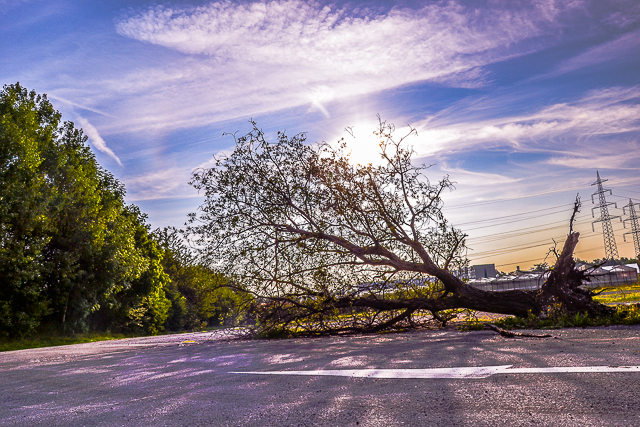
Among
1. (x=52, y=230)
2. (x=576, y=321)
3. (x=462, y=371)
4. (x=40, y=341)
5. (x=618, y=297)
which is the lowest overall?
(x=618, y=297)

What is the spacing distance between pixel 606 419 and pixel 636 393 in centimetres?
67

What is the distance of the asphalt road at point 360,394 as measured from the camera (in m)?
2.72

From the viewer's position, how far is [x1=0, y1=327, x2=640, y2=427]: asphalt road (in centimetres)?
272

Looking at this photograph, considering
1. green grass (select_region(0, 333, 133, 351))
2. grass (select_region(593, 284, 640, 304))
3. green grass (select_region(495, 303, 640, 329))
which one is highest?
green grass (select_region(495, 303, 640, 329))

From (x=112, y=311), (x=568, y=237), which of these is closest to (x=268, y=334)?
(x=568, y=237)

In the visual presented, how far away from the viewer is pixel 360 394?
3.51 meters

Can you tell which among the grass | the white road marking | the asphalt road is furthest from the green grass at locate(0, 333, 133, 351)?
the grass

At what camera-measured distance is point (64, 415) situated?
3.71 meters

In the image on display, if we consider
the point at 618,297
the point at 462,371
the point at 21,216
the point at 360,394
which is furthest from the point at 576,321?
the point at 21,216

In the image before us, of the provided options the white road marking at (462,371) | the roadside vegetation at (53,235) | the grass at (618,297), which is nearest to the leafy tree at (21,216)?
the roadside vegetation at (53,235)

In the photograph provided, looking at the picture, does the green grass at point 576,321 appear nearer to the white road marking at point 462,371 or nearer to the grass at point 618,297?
the grass at point 618,297

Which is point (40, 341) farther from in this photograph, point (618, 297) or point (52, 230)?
point (618, 297)

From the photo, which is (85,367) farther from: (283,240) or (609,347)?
(609,347)

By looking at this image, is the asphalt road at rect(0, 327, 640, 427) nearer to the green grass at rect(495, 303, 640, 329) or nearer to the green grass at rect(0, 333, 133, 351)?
the green grass at rect(495, 303, 640, 329)
